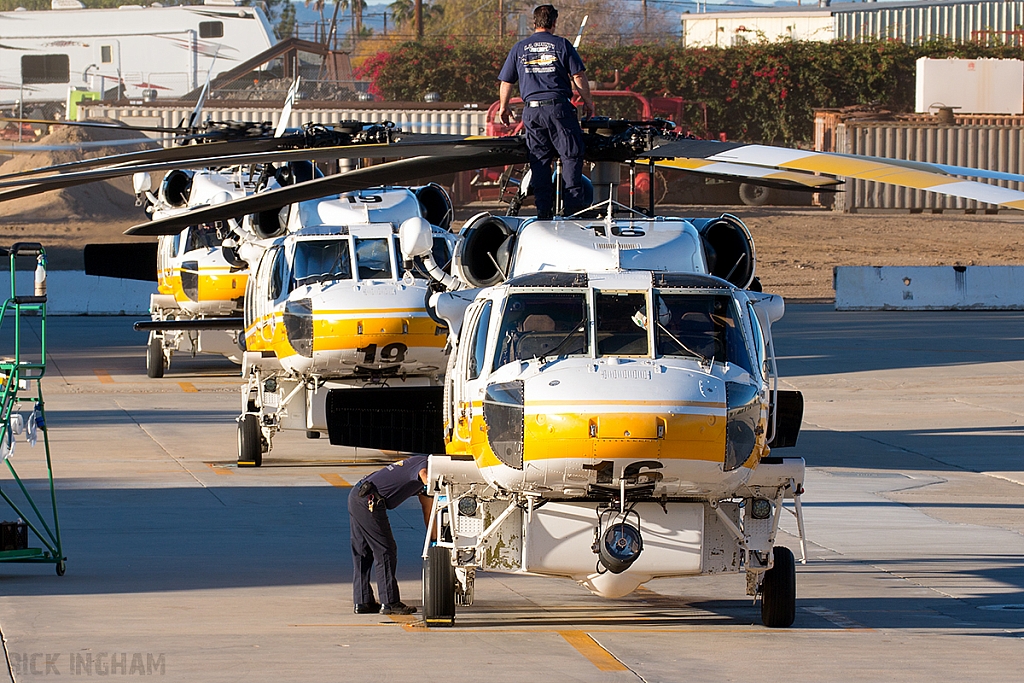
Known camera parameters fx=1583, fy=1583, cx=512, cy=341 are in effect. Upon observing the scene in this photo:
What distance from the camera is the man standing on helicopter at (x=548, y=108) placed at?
10.9 metres

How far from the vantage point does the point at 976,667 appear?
8047mm

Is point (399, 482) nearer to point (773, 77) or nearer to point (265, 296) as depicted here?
point (265, 296)

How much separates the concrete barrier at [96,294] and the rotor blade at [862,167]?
66.6 feet

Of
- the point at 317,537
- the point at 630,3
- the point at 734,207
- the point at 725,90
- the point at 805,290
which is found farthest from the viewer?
the point at 630,3

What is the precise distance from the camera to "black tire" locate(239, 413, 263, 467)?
14617 millimetres

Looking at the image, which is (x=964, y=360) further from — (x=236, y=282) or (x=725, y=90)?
(x=725, y=90)

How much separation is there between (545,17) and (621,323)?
10.9ft

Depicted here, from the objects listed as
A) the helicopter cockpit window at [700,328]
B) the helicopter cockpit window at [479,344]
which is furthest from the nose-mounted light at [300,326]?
the helicopter cockpit window at [700,328]

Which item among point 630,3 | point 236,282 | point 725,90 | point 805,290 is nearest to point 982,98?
point 725,90

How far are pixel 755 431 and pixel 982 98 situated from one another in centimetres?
4945

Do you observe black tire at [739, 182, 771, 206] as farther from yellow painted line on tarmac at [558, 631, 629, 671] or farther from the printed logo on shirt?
yellow painted line on tarmac at [558, 631, 629, 671]

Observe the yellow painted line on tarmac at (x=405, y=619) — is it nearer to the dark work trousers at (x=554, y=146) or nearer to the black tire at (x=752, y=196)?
the dark work trousers at (x=554, y=146)

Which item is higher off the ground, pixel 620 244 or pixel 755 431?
pixel 620 244

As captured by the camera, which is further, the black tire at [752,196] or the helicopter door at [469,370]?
the black tire at [752,196]
